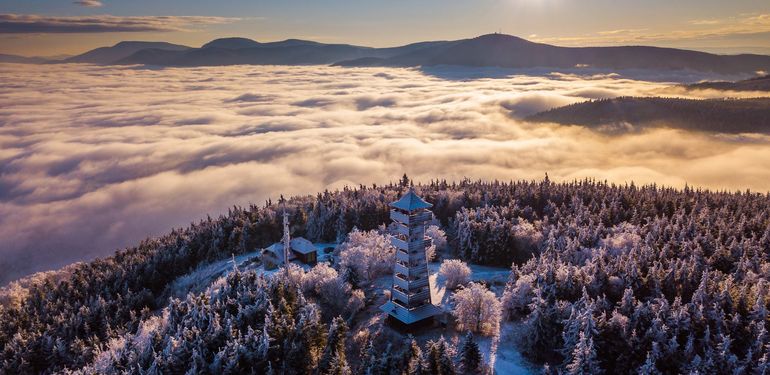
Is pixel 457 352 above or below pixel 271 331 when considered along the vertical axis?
below

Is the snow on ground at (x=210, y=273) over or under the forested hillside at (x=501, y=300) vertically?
under

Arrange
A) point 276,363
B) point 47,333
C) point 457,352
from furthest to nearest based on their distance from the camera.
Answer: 1. point 47,333
2. point 457,352
3. point 276,363

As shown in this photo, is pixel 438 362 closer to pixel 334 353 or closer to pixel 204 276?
pixel 334 353

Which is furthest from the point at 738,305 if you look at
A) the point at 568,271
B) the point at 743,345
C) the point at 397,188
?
the point at 397,188

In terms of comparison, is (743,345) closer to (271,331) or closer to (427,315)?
(427,315)

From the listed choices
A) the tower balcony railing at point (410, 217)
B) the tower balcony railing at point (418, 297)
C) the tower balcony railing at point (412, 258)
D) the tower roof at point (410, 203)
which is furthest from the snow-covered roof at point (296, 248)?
the tower roof at point (410, 203)

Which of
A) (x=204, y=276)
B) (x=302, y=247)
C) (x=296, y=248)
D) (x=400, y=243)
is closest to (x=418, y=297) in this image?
(x=400, y=243)

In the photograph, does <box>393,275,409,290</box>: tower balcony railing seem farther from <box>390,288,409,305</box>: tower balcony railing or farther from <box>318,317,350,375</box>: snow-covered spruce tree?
<box>318,317,350,375</box>: snow-covered spruce tree

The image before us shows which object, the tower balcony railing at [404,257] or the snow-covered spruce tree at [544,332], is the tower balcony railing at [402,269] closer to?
the tower balcony railing at [404,257]
